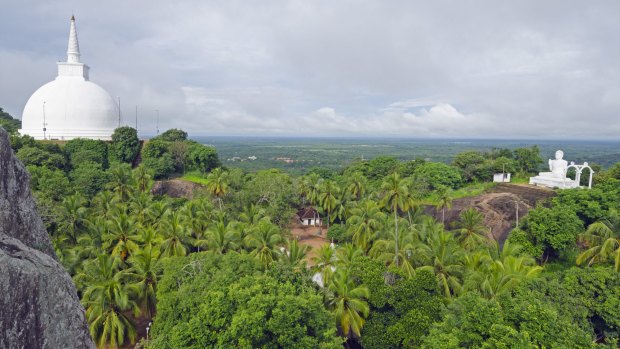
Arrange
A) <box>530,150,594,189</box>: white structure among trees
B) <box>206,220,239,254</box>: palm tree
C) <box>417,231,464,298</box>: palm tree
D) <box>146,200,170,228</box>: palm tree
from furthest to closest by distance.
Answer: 1. <box>530,150,594,189</box>: white structure among trees
2. <box>146,200,170,228</box>: palm tree
3. <box>206,220,239,254</box>: palm tree
4. <box>417,231,464,298</box>: palm tree

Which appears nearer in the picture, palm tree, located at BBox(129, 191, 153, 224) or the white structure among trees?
palm tree, located at BBox(129, 191, 153, 224)

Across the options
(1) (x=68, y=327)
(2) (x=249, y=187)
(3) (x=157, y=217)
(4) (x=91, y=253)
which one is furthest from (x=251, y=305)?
(2) (x=249, y=187)

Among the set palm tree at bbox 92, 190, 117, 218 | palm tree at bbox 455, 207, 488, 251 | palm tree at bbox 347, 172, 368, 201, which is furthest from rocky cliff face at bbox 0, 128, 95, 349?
palm tree at bbox 347, 172, 368, 201

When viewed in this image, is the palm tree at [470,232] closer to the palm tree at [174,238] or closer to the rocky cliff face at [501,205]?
the rocky cliff face at [501,205]

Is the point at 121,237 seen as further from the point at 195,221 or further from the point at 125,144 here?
the point at 125,144

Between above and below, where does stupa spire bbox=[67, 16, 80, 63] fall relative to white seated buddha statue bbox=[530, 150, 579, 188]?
above

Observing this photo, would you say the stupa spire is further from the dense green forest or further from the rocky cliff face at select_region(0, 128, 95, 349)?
the rocky cliff face at select_region(0, 128, 95, 349)
